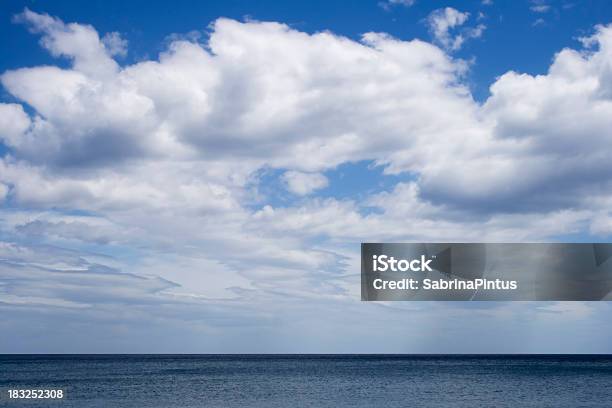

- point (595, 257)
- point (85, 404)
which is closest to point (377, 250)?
point (595, 257)

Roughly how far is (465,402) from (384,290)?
33569 mm

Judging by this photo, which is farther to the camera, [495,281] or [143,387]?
[143,387]

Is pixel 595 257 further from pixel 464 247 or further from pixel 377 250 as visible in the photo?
pixel 377 250

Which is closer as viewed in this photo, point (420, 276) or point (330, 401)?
point (420, 276)

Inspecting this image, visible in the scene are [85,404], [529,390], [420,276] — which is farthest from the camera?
[529,390]

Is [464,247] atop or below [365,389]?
atop

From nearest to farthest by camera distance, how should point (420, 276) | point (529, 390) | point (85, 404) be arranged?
point (420, 276), point (85, 404), point (529, 390)

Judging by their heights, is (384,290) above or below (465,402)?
above

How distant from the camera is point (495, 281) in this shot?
3017 centimetres

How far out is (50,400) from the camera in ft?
189

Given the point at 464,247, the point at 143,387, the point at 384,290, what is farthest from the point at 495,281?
the point at 143,387

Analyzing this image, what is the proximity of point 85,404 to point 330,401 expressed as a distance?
23.5 m

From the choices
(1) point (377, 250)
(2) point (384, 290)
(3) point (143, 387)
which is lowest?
(3) point (143, 387)

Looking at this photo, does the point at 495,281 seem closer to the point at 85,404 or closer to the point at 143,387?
the point at 85,404
